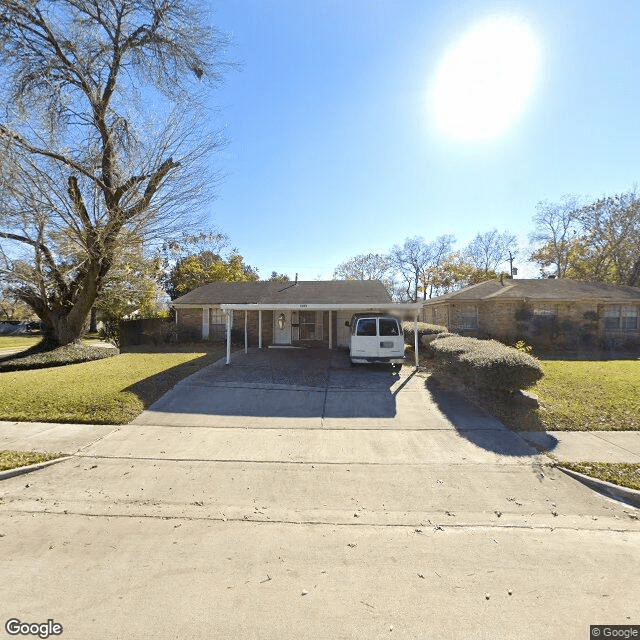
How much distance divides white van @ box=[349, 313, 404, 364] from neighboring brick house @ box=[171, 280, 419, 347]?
4712 millimetres

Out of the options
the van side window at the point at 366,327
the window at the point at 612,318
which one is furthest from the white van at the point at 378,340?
the window at the point at 612,318

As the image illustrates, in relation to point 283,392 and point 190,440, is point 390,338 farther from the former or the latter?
point 190,440

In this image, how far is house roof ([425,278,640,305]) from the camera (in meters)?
19.3

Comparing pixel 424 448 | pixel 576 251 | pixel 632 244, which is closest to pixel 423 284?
pixel 576 251

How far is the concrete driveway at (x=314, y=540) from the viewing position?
8.59 ft

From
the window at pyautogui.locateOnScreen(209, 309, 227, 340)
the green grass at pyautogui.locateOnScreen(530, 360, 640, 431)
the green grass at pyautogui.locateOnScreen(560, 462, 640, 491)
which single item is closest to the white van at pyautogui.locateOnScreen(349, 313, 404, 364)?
the green grass at pyautogui.locateOnScreen(530, 360, 640, 431)

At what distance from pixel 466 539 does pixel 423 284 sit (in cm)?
4780

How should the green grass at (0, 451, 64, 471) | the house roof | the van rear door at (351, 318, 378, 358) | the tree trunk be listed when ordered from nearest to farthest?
the green grass at (0, 451, 64, 471), the van rear door at (351, 318, 378, 358), the tree trunk, the house roof

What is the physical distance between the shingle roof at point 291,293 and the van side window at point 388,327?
15.1 ft

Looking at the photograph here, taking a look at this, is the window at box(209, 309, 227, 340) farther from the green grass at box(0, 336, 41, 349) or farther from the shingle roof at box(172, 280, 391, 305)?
the green grass at box(0, 336, 41, 349)

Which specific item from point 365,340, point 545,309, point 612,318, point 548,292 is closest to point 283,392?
point 365,340

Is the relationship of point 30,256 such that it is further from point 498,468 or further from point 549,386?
point 549,386

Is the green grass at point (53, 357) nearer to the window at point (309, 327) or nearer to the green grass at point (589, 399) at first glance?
the window at point (309, 327)

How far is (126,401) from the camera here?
823 cm
